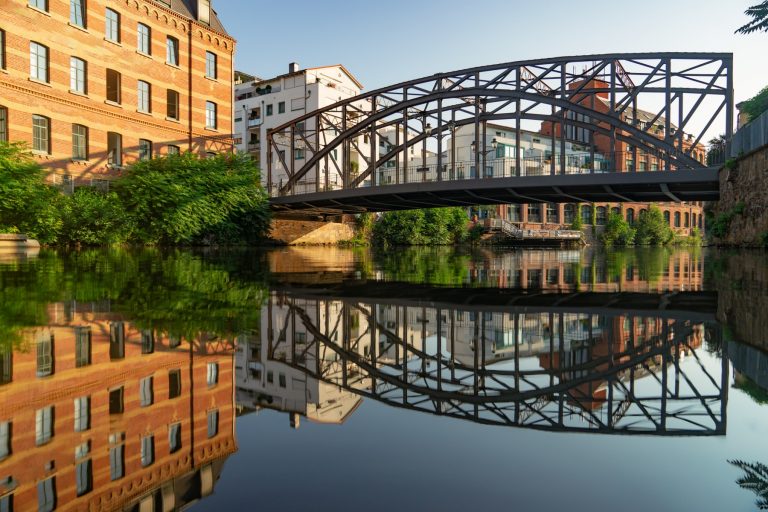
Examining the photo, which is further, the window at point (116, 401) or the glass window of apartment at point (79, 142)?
the glass window of apartment at point (79, 142)

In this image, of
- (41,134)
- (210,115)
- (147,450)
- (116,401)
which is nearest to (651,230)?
(210,115)

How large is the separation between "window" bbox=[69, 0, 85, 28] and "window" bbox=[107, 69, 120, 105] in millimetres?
2422

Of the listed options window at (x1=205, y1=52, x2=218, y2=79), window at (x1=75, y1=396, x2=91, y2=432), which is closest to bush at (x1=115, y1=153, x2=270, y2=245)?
window at (x1=205, y1=52, x2=218, y2=79)

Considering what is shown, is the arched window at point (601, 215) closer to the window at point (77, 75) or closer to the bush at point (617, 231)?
the bush at point (617, 231)

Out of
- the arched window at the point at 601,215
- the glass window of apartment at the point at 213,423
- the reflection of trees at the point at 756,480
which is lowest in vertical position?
the reflection of trees at the point at 756,480

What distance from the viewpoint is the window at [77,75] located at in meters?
23.7

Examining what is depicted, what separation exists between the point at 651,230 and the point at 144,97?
5577 centimetres

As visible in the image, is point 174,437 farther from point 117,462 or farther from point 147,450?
point 117,462

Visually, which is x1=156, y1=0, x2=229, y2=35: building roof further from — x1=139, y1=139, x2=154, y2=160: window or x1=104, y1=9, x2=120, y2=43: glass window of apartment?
x1=139, y1=139, x2=154, y2=160: window

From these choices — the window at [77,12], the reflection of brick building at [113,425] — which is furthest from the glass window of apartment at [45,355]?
the window at [77,12]

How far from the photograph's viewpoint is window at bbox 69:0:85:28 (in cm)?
2339

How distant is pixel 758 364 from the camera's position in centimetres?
282

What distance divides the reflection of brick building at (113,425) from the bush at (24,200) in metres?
15.7

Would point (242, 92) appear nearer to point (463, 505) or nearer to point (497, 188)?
point (497, 188)
